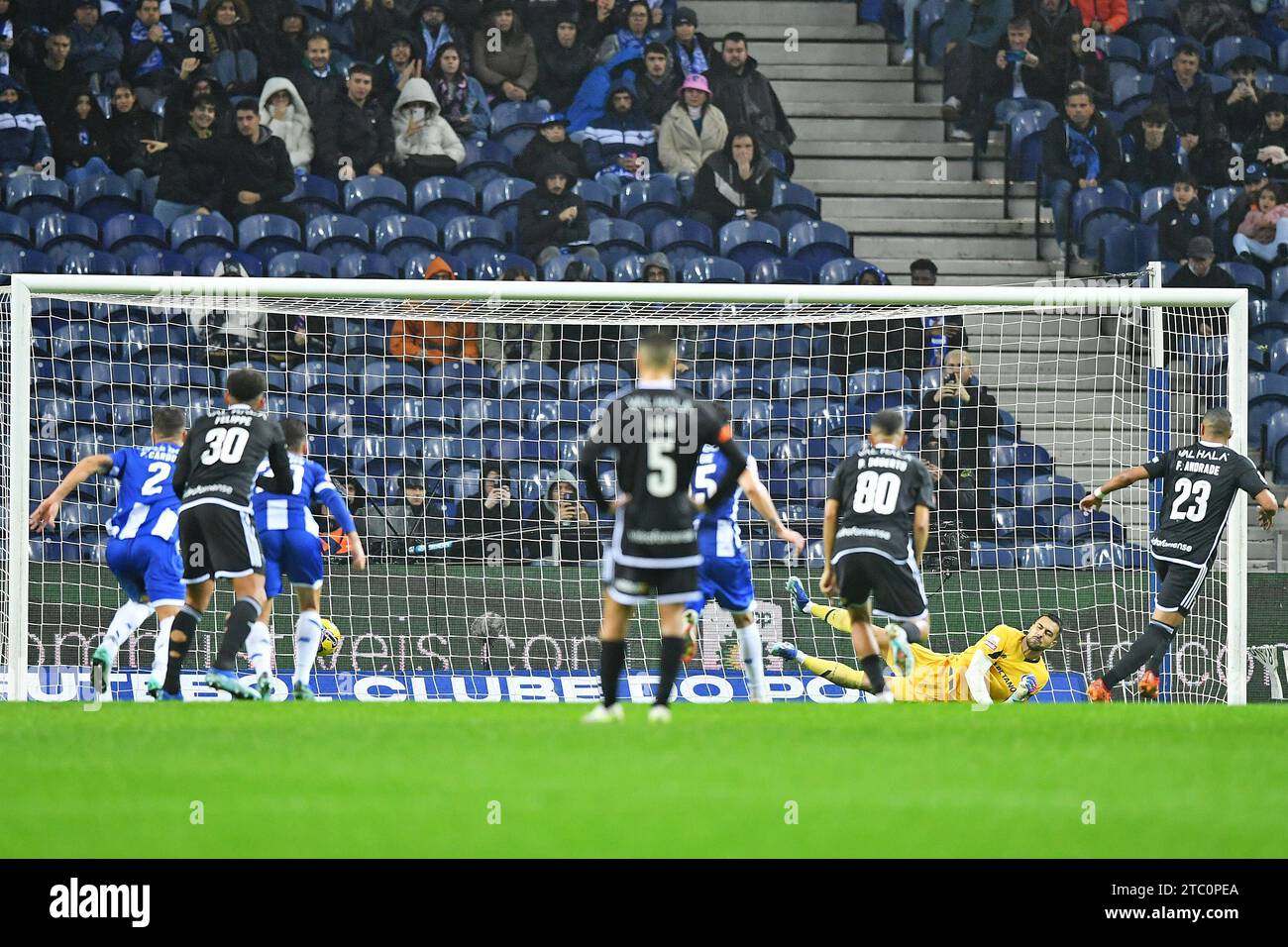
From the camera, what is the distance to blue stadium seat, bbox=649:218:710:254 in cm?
1673

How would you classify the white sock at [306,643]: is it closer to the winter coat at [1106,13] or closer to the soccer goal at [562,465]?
the soccer goal at [562,465]

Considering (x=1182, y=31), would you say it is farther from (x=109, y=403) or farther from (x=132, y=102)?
(x=109, y=403)

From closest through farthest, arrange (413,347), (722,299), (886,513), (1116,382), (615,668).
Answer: (615,668) < (886,513) < (722,299) < (413,347) < (1116,382)

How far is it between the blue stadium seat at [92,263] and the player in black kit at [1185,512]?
9221 mm

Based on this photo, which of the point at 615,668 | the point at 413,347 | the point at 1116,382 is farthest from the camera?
the point at 1116,382

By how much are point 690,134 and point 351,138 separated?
348cm

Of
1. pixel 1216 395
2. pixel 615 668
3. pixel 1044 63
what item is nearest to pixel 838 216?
pixel 1044 63

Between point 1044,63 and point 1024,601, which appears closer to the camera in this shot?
point 1024,601

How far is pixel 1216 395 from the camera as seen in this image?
13586mm

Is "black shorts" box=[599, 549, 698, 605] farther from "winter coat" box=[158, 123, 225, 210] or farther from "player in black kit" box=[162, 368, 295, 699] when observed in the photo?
"winter coat" box=[158, 123, 225, 210]

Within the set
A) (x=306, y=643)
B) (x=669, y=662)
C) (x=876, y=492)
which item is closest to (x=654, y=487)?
(x=669, y=662)

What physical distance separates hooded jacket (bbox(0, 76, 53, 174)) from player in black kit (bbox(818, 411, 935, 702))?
10321 mm

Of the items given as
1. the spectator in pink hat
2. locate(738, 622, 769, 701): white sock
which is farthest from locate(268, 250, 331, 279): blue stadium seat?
locate(738, 622, 769, 701): white sock

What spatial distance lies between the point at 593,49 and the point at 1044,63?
498cm
